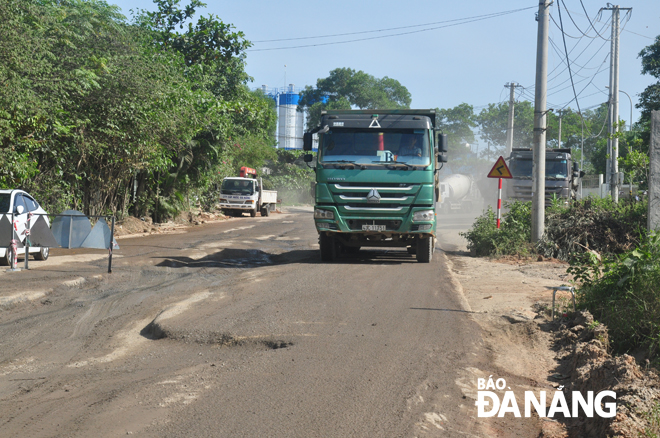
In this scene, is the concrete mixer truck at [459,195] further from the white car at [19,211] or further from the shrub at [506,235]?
the white car at [19,211]

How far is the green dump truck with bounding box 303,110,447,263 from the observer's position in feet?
41.2

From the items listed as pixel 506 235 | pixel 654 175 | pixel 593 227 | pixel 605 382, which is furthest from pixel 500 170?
pixel 605 382

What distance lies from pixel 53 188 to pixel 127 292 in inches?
371

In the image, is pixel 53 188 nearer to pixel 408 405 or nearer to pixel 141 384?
pixel 141 384

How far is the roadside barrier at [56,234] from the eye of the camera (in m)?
11.4

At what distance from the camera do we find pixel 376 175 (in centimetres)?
1255

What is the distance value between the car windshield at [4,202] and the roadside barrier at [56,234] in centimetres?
55

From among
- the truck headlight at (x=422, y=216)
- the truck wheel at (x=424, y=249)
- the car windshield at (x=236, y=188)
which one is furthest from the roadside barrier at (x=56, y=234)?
the car windshield at (x=236, y=188)

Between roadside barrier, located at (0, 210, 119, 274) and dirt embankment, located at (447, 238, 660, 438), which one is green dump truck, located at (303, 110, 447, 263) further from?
roadside barrier, located at (0, 210, 119, 274)

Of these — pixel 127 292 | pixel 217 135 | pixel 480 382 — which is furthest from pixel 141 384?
pixel 217 135

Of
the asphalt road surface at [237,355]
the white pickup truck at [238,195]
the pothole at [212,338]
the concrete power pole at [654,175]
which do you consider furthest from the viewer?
the white pickup truck at [238,195]

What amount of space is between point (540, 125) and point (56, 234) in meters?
11.7

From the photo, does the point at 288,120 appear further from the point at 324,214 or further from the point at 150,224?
the point at 324,214

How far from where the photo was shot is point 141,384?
4883 mm
